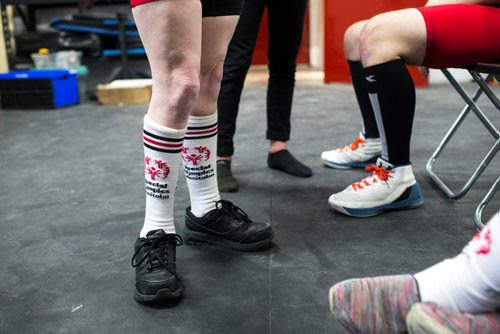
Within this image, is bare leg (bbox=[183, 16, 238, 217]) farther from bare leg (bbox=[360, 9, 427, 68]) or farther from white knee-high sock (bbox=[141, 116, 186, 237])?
bare leg (bbox=[360, 9, 427, 68])

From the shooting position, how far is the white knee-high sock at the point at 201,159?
1199 mm

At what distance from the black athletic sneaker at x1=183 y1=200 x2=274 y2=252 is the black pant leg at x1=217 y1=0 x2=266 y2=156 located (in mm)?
529

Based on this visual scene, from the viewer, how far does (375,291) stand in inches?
28.8

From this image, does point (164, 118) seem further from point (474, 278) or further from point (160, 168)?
point (474, 278)

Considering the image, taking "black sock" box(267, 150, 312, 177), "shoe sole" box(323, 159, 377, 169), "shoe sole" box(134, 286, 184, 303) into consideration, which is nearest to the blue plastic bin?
"black sock" box(267, 150, 312, 177)

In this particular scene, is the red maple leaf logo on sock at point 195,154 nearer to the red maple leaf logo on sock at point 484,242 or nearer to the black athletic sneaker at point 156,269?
the black athletic sneaker at point 156,269

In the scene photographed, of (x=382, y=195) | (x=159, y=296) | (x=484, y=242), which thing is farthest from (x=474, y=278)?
(x=382, y=195)

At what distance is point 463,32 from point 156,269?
94 centimetres

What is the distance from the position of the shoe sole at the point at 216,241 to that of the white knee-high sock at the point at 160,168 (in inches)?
7.4

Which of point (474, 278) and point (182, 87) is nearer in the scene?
point (474, 278)

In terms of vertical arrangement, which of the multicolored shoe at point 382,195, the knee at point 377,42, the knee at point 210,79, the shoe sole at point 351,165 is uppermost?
the knee at point 377,42

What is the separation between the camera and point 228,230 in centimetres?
125

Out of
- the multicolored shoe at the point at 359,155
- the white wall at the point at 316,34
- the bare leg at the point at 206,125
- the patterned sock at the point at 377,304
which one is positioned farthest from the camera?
the white wall at the point at 316,34

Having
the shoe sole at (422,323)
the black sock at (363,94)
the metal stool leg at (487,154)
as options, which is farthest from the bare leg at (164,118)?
the black sock at (363,94)
